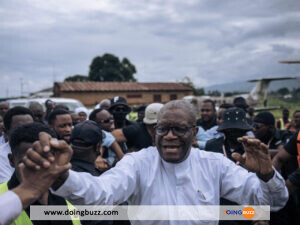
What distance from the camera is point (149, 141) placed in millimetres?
4148

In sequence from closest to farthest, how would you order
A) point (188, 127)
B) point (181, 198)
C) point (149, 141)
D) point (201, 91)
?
point (181, 198), point (188, 127), point (149, 141), point (201, 91)

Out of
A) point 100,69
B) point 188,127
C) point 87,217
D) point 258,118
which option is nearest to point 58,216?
point 87,217

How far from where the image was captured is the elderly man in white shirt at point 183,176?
179cm

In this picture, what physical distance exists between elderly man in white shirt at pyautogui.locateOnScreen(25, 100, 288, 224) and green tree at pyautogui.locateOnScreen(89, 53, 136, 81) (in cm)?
4823

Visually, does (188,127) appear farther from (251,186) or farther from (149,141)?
(149,141)

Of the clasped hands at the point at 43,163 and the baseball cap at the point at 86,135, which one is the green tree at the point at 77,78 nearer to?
the baseball cap at the point at 86,135

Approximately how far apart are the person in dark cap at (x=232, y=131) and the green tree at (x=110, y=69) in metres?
46.9

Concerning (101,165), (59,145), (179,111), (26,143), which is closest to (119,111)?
(101,165)

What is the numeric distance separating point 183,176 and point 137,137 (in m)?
2.20

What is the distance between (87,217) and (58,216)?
0.61 ft

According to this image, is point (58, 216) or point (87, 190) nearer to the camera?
point (87, 190)

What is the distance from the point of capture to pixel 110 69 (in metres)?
49.3

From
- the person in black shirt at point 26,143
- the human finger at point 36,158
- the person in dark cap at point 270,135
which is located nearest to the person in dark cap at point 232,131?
the person in dark cap at point 270,135

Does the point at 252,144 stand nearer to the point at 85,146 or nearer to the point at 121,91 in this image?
the point at 85,146
